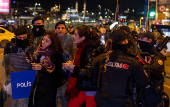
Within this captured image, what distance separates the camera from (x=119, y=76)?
237 centimetres

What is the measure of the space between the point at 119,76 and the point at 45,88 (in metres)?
1.07

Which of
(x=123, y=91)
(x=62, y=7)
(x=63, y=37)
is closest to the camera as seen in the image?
(x=123, y=91)

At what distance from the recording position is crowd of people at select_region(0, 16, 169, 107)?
7.89ft

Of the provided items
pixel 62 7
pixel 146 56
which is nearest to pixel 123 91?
pixel 146 56

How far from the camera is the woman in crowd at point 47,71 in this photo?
2.80 meters

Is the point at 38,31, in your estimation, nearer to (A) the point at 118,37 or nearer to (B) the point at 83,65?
(B) the point at 83,65

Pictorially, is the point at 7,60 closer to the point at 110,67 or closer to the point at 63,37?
the point at 63,37

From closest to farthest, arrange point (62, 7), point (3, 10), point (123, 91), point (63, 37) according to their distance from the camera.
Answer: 1. point (123, 91)
2. point (63, 37)
3. point (3, 10)
4. point (62, 7)

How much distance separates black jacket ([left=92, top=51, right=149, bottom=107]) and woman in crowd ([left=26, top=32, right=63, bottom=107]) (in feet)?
2.41

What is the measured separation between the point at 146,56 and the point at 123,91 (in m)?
1.20

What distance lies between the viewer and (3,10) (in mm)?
28906

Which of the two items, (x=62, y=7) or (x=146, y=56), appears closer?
(x=146, y=56)

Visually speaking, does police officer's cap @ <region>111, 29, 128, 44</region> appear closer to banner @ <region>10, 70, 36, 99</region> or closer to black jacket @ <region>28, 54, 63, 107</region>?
black jacket @ <region>28, 54, 63, 107</region>

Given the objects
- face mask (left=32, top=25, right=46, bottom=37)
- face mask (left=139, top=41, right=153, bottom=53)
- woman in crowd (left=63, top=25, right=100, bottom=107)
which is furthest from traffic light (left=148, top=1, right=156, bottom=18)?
woman in crowd (left=63, top=25, right=100, bottom=107)
